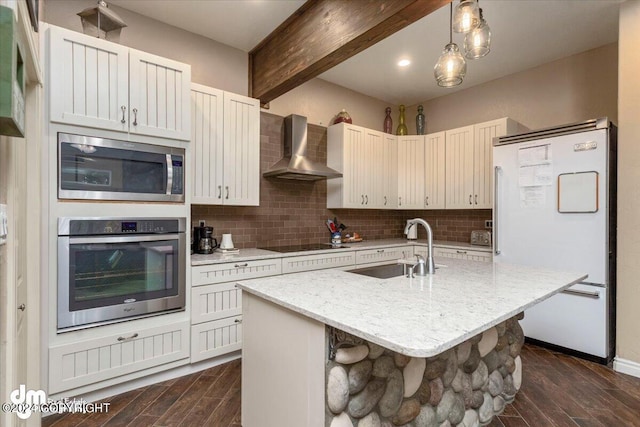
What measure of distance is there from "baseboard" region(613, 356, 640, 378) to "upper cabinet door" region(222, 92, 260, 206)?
334 centimetres

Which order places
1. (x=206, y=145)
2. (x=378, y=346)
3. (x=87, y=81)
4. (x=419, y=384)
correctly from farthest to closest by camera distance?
1. (x=206, y=145)
2. (x=87, y=81)
3. (x=419, y=384)
4. (x=378, y=346)

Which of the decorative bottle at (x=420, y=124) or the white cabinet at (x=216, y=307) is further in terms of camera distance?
the decorative bottle at (x=420, y=124)

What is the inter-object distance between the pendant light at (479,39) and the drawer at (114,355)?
106 inches

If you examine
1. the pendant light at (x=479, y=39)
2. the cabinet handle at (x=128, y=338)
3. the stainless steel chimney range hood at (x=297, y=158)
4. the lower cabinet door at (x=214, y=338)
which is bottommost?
the lower cabinet door at (x=214, y=338)

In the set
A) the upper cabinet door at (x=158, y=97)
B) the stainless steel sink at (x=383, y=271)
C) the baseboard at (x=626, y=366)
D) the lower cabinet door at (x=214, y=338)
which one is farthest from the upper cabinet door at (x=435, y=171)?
the upper cabinet door at (x=158, y=97)

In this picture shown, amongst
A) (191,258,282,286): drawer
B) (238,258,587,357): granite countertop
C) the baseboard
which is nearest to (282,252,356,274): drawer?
(191,258,282,286): drawer

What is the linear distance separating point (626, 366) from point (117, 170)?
412 centimetres

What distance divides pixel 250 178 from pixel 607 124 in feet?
10.3

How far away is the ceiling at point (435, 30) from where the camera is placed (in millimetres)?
2658

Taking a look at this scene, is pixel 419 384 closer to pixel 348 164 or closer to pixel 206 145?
pixel 206 145

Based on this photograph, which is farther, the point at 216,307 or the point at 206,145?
the point at 206,145

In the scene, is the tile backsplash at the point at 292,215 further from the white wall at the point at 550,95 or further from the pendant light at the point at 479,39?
the pendant light at the point at 479,39

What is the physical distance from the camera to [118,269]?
222 centimetres

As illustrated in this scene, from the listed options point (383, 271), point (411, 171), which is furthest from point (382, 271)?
point (411, 171)
